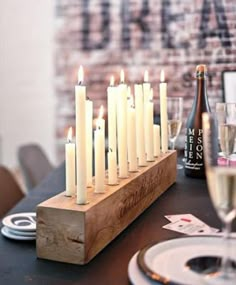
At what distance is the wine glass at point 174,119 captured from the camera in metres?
1.73

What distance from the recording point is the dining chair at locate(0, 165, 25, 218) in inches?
73.5

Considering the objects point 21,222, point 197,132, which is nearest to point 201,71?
point 197,132

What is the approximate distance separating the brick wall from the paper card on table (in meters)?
1.47

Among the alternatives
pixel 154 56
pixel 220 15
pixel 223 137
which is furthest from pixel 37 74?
pixel 223 137

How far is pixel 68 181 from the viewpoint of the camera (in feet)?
3.33

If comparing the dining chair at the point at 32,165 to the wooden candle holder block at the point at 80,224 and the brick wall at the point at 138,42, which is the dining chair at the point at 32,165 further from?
the wooden candle holder block at the point at 80,224

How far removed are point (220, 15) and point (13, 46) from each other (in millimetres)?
1993

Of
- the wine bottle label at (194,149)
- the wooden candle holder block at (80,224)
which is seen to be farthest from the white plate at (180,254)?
the wine bottle label at (194,149)

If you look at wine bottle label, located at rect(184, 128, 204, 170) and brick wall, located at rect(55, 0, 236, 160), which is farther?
brick wall, located at rect(55, 0, 236, 160)

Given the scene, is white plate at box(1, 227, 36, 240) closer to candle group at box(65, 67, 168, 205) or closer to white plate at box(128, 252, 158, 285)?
candle group at box(65, 67, 168, 205)

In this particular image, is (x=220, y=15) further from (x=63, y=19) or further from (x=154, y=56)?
(x=63, y=19)

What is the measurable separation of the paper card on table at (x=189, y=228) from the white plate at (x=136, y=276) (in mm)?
243

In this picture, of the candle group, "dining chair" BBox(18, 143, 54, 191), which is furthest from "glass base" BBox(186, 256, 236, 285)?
"dining chair" BBox(18, 143, 54, 191)

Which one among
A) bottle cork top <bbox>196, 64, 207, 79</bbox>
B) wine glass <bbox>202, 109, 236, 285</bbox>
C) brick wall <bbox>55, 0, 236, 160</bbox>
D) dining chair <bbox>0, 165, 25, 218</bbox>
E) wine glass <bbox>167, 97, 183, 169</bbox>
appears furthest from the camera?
brick wall <bbox>55, 0, 236, 160</bbox>
